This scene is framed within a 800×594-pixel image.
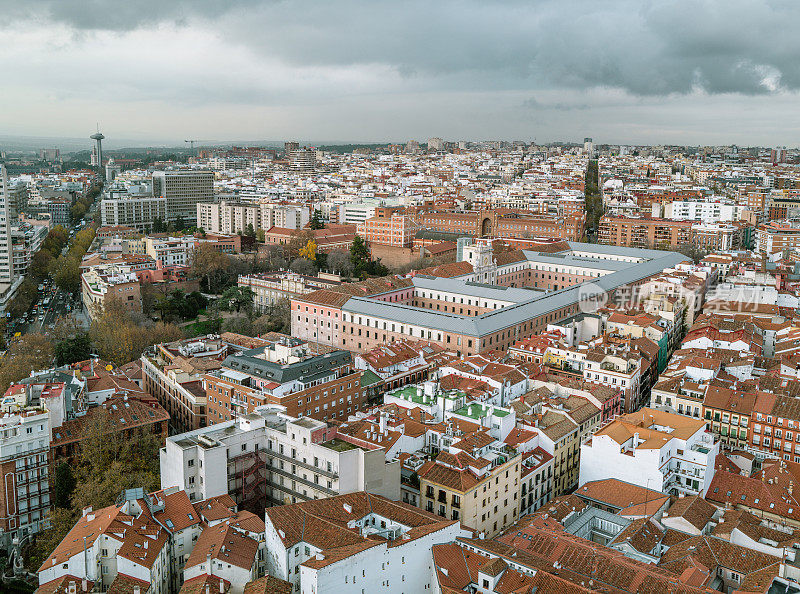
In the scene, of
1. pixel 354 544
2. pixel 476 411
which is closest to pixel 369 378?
pixel 476 411

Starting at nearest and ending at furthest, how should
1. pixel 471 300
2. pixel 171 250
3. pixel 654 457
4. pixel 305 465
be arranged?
pixel 305 465 → pixel 654 457 → pixel 471 300 → pixel 171 250

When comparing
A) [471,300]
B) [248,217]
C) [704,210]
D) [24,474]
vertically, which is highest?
[704,210]

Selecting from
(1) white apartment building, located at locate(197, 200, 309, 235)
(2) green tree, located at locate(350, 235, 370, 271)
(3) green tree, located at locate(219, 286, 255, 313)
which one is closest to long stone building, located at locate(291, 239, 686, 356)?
(3) green tree, located at locate(219, 286, 255, 313)

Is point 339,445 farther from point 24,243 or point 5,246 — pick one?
point 24,243

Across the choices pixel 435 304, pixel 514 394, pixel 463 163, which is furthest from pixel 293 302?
pixel 463 163

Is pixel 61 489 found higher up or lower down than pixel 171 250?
lower down

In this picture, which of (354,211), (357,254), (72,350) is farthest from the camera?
(354,211)

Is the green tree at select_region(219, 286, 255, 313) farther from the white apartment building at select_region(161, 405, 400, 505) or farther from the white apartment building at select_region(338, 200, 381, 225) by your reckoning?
the white apartment building at select_region(338, 200, 381, 225)
